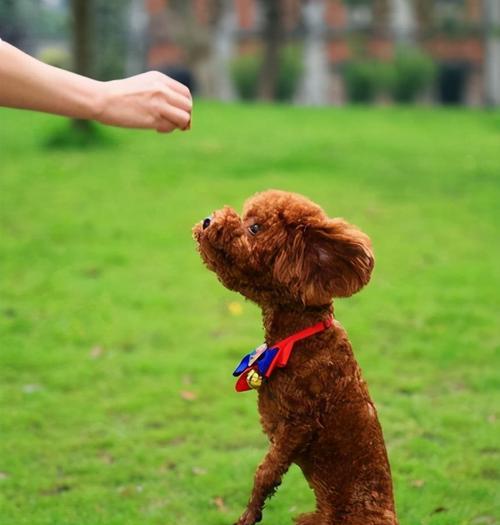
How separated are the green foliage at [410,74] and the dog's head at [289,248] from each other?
35.5 m

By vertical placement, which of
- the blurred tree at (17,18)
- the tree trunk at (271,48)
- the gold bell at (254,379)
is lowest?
the gold bell at (254,379)

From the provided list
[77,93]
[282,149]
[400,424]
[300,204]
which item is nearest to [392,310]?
[400,424]

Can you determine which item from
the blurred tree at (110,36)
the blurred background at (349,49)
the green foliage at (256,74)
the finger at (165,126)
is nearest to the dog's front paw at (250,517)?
the finger at (165,126)

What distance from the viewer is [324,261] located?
105 inches

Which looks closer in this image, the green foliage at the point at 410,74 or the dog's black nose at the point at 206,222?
the dog's black nose at the point at 206,222

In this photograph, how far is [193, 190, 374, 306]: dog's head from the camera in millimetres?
2660

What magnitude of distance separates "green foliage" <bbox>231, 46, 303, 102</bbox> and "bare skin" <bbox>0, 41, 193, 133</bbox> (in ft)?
115

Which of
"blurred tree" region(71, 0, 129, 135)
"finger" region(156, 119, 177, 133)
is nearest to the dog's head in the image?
"finger" region(156, 119, 177, 133)

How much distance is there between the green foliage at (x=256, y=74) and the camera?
37500mm

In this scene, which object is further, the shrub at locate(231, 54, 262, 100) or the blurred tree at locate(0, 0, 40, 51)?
the shrub at locate(231, 54, 262, 100)

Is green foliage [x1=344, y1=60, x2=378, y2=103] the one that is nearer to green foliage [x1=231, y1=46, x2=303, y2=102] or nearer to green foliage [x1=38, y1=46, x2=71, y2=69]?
green foliage [x1=231, y1=46, x2=303, y2=102]

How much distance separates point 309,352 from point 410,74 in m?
36.3

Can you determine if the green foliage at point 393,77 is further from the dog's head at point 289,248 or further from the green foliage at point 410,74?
the dog's head at point 289,248

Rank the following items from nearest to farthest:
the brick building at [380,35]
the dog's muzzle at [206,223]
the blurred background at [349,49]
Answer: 1. the dog's muzzle at [206,223]
2. the blurred background at [349,49]
3. the brick building at [380,35]
